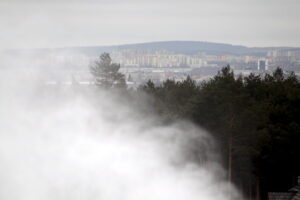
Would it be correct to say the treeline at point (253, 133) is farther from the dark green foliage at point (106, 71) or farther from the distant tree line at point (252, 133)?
the dark green foliage at point (106, 71)

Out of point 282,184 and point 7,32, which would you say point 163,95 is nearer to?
point 282,184

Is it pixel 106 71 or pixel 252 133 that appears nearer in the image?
pixel 252 133

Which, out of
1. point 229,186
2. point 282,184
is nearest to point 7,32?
point 229,186

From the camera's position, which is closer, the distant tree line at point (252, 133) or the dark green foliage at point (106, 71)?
the distant tree line at point (252, 133)

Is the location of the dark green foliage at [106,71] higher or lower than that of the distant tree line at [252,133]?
higher

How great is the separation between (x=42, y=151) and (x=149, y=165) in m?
3.97

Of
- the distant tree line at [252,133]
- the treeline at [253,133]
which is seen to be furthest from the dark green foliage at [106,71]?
the treeline at [253,133]

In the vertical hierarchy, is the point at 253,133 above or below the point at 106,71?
below

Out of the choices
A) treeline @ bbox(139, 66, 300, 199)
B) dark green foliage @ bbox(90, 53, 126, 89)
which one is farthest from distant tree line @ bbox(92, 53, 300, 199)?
dark green foliage @ bbox(90, 53, 126, 89)

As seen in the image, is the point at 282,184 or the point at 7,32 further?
the point at 282,184

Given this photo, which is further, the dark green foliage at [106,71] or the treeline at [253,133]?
the dark green foliage at [106,71]

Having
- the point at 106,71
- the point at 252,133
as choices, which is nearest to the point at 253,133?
the point at 252,133

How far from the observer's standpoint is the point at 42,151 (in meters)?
10.3

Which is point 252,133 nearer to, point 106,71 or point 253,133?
point 253,133
